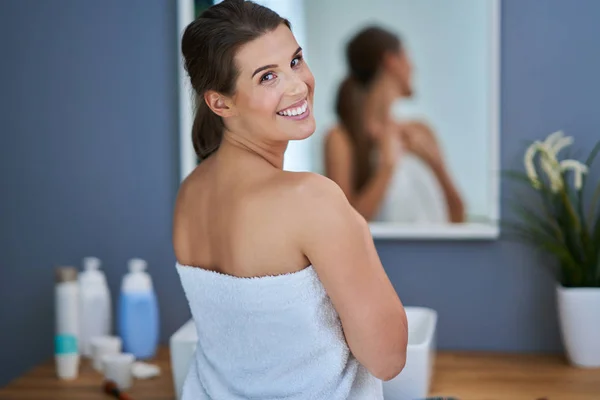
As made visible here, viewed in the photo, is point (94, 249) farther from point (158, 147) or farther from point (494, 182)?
point (494, 182)

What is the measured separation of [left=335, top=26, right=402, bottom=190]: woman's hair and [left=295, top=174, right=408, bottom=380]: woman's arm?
2.65ft

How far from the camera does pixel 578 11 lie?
192 cm

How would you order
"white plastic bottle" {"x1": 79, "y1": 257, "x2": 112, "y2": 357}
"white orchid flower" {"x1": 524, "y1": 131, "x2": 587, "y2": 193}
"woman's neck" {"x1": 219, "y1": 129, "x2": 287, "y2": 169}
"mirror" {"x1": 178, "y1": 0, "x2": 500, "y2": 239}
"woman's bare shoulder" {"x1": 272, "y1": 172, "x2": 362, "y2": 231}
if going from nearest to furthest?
1. "woman's bare shoulder" {"x1": 272, "y1": 172, "x2": 362, "y2": 231}
2. "woman's neck" {"x1": 219, "y1": 129, "x2": 287, "y2": 169}
3. "white orchid flower" {"x1": 524, "y1": 131, "x2": 587, "y2": 193}
4. "mirror" {"x1": 178, "y1": 0, "x2": 500, "y2": 239}
5. "white plastic bottle" {"x1": 79, "y1": 257, "x2": 112, "y2": 357}

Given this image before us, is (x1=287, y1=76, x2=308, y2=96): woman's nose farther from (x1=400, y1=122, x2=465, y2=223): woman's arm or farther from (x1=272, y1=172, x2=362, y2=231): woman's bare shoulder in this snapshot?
(x1=400, y1=122, x2=465, y2=223): woman's arm

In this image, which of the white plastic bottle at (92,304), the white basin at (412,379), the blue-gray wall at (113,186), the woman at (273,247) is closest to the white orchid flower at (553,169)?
the blue-gray wall at (113,186)

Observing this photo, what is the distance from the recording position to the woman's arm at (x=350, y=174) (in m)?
1.99

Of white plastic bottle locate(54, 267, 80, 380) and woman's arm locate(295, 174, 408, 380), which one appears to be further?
white plastic bottle locate(54, 267, 80, 380)

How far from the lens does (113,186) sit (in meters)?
2.17

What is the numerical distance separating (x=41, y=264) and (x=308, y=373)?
122 cm

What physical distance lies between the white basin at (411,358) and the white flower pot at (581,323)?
32 cm

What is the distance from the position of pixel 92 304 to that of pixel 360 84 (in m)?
0.90

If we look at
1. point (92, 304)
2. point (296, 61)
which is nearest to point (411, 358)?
point (296, 61)

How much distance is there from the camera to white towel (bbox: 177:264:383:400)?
1.20m

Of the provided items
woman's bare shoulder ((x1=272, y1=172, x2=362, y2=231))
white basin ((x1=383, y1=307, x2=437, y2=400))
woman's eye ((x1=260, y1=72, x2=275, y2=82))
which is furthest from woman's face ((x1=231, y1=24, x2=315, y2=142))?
white basin ((x1=383, y1=307, x2=437, y2=400))
